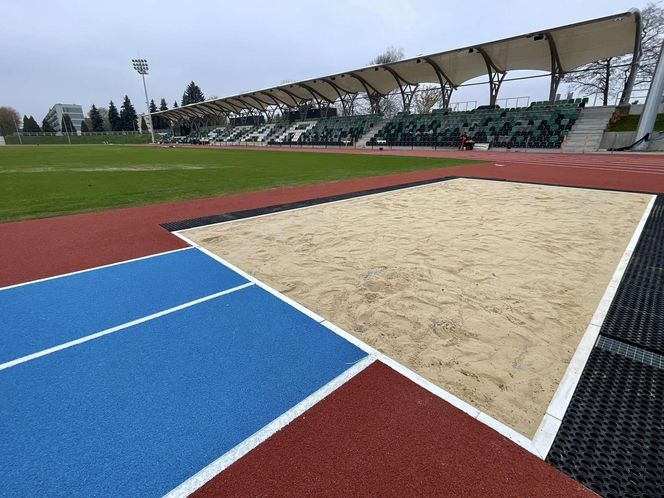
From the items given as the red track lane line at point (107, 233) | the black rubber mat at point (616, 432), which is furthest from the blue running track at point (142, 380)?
the black rubber mat at point (616, 432)

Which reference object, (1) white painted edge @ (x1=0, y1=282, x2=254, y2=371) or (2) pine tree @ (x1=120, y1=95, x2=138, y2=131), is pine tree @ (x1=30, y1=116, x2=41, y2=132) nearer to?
(2) pine tree @ (x1=120, y1=95, x2=138, y2=131)

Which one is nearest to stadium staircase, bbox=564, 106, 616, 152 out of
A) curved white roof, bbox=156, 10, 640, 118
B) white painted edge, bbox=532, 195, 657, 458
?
curved white roof, bbox=156, 10, 640, 118

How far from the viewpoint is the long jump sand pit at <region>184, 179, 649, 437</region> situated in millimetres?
2734

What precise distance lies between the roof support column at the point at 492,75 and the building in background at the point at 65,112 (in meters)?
161

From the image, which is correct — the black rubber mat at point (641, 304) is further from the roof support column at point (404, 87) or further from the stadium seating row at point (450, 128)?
the roof support column at point (404, 87)

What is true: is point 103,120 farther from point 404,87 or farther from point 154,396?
point 154,396

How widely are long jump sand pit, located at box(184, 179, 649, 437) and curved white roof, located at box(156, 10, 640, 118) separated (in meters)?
26.3

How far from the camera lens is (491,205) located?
27.0 feet

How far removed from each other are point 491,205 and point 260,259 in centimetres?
604

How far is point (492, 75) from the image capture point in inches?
1348

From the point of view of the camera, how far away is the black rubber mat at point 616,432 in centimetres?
185

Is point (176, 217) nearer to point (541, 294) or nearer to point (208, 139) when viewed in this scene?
point (541, 294)

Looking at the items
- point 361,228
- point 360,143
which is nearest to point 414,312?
point 361,228

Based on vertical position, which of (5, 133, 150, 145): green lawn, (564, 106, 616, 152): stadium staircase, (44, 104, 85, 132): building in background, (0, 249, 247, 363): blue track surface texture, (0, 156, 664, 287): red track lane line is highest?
(44, 104, 85, 132): building in background
